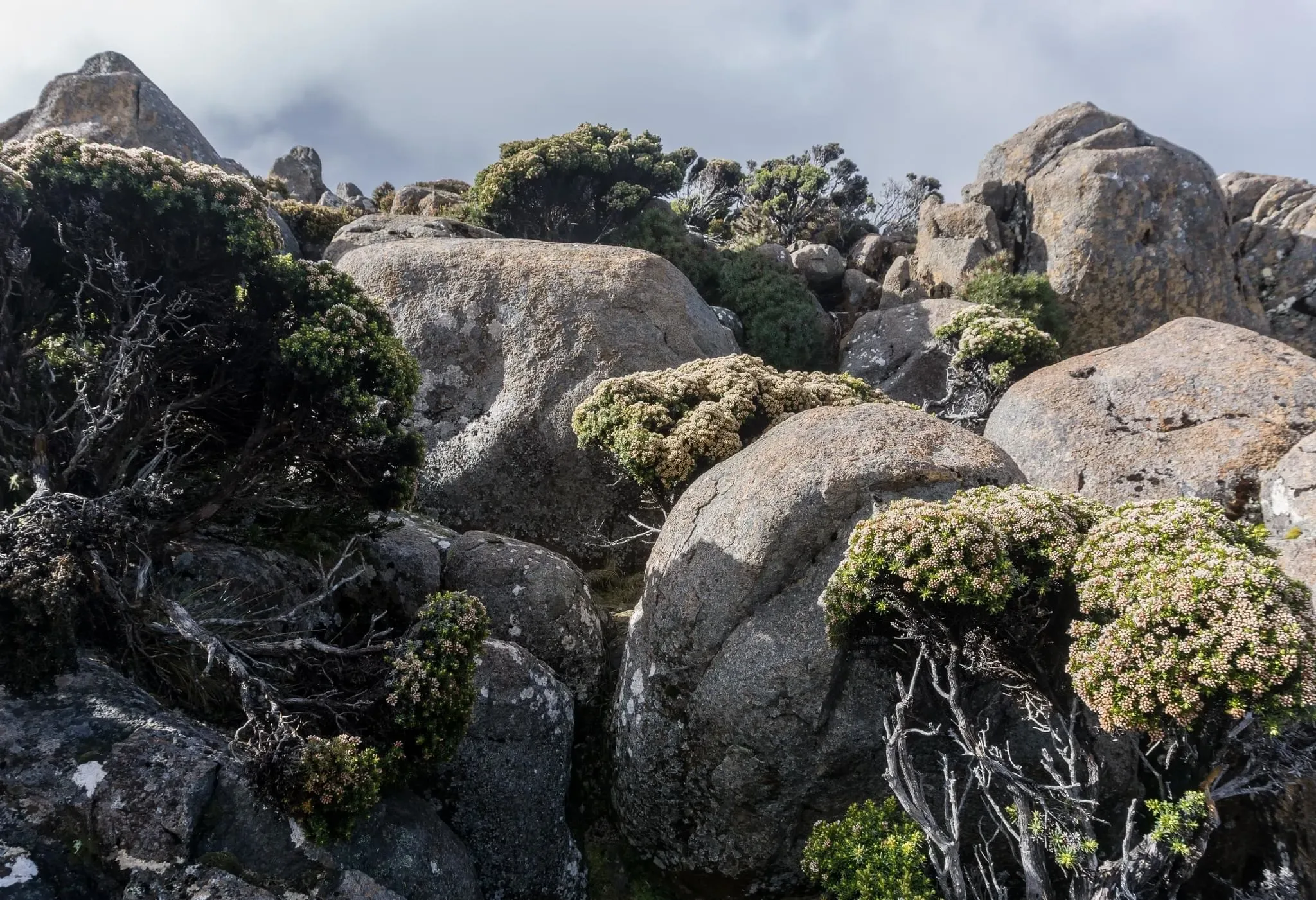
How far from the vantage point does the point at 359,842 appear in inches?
303

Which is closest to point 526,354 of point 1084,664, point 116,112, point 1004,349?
point 1004,349

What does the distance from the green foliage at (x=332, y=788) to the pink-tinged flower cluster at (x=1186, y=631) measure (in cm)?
620

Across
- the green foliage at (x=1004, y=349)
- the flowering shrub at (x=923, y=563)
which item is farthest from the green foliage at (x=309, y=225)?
the flowering shrub at (x=923, y=563)

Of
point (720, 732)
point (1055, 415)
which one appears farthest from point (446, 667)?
point (1055, 415)

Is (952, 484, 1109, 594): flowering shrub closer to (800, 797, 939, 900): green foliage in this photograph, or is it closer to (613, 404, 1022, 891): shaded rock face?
(613, 404, 1022, 891): shaded rock face

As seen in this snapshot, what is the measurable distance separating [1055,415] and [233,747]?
41.7ft

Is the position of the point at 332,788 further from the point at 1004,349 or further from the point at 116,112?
the point at 116,112

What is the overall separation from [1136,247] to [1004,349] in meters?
8.13

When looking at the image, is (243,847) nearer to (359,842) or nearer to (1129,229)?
(359,842)

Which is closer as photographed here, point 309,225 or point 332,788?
point 332,788

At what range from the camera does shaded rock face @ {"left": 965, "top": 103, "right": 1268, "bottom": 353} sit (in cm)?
2272

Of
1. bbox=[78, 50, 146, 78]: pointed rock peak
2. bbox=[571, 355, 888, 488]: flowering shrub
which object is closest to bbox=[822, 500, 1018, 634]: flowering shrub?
bbox=[571, 355, 888, 488]: flowering shrub

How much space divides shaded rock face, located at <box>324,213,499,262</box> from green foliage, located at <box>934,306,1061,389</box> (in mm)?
14307

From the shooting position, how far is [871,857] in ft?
23.3
